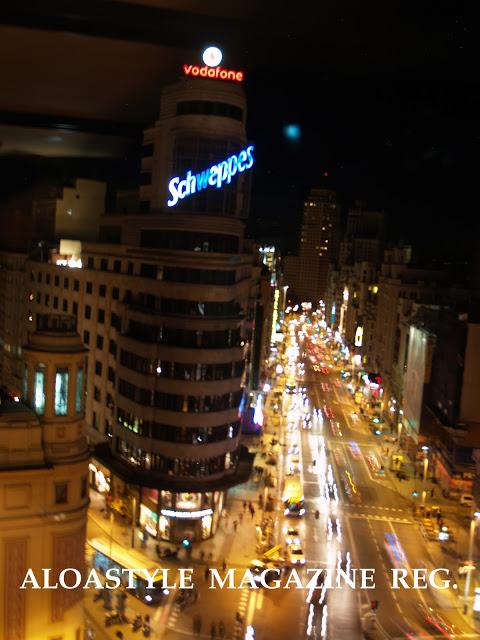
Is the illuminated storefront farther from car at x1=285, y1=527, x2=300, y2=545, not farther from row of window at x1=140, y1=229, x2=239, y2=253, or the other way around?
row of window at x1=140, y1=229, x2=239, y2=253

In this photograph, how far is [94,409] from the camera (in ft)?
82.7

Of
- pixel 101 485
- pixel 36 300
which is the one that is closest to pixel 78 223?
Answer: pixel 36 300

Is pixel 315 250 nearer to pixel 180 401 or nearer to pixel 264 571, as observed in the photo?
pixel 180 401

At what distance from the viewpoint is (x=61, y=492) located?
10.9 metres

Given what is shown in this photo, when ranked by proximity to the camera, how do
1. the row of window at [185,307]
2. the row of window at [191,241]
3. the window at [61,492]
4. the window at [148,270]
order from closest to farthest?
the window at [61,492]
the row of window at [185,307]
the row of window at [191,241]
the window at [148,270]

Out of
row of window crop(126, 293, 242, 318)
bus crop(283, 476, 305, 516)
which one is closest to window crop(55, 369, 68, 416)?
row of window crop(126, 293, 242, 318)

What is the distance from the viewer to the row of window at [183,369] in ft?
68.7

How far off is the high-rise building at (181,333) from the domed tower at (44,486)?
9.51 metres

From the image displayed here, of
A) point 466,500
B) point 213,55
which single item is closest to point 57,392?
point 213,55

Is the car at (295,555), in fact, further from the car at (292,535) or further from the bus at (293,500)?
the bus at (293,500)

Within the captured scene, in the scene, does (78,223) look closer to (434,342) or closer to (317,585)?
(434,342)

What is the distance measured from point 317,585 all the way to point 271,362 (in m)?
40.6

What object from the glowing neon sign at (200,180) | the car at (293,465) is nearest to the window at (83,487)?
the glowing neon sign at (200,180)

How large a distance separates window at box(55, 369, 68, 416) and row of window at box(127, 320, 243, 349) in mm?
9661
